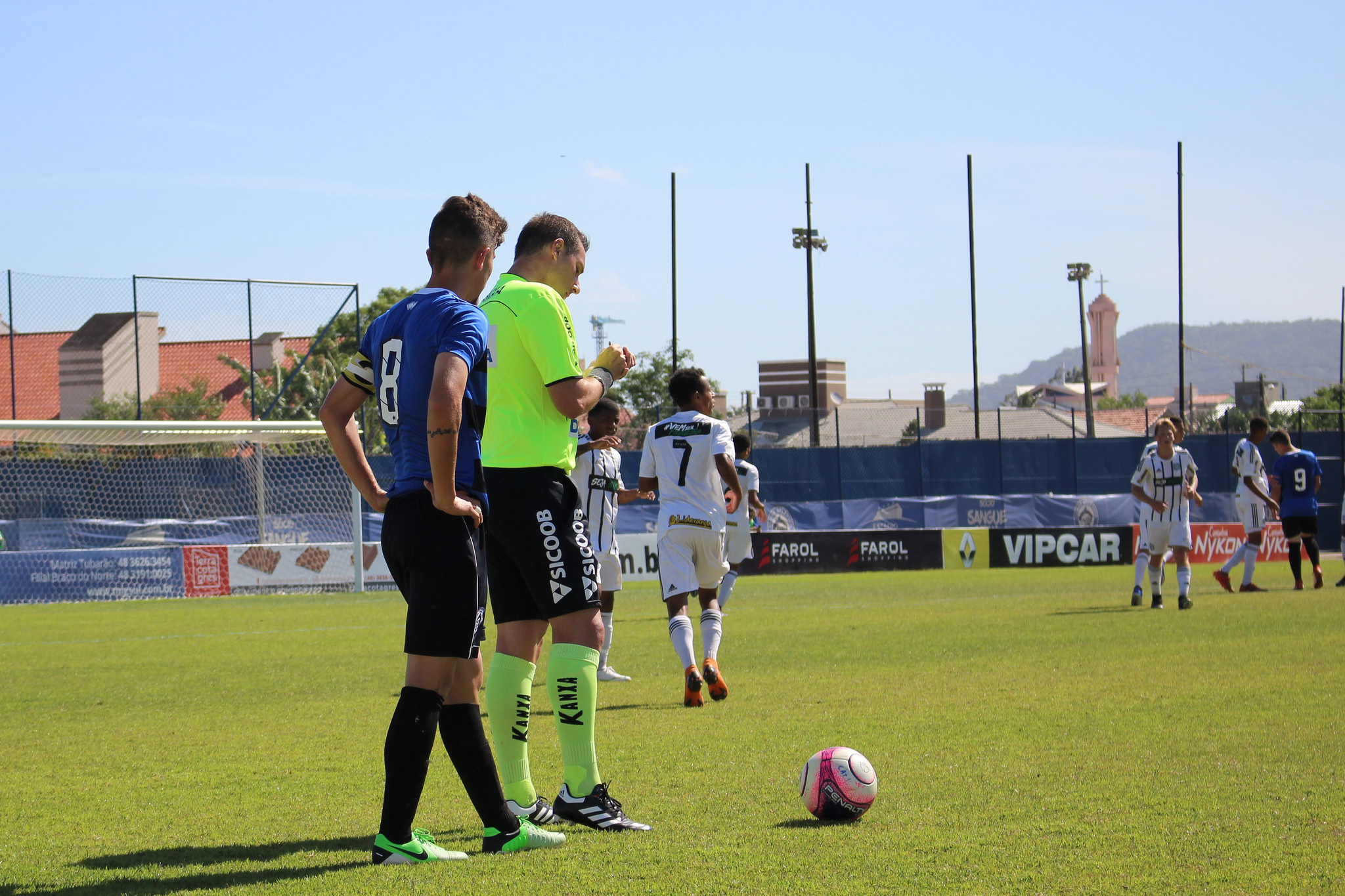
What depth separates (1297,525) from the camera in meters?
18.1

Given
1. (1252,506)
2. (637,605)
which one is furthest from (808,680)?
(1252,506)

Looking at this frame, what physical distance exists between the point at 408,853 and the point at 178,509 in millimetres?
23074

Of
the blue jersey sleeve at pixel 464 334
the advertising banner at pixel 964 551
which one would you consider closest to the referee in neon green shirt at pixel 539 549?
the blue jersey sleeve at pixel 464 334

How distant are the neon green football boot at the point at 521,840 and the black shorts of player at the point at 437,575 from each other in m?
0.64

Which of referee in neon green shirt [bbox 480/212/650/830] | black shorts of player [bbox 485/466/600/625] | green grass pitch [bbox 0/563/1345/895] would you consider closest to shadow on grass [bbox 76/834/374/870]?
green grass pitch [bbox 0/563/1345/895]

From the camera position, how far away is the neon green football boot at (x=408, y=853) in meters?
3.98

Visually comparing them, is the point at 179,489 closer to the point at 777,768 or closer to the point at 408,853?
the point at 777,768

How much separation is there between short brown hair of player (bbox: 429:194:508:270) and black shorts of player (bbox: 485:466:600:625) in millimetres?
790

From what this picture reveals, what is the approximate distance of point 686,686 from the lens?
26.2 feet

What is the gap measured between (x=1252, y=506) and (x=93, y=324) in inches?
920

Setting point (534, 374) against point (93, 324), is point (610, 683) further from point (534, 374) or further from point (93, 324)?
point (93, 324)

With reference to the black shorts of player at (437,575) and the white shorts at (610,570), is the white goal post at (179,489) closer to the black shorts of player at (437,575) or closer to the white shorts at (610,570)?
the white shorts at (610,570)

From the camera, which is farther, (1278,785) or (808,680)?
(808,680)

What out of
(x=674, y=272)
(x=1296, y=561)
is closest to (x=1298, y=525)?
(x=1296, y=561)
